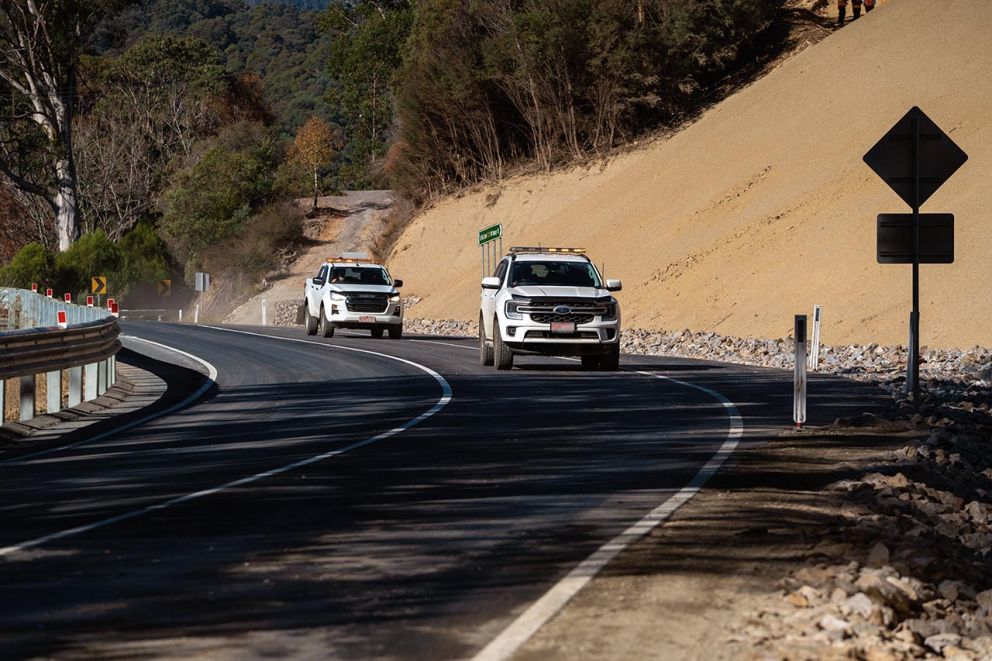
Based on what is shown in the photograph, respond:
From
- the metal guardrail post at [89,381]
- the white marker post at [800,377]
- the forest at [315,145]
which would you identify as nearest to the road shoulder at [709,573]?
the white marker post at [800,377]

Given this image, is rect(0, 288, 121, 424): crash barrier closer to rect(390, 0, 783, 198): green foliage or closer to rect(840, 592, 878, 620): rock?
rect(840, 592, 878, 620): rock

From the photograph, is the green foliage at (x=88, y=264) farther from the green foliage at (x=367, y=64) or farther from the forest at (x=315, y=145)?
the green foliage at (x=367, y=64)

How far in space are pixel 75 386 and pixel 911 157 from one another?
35.9ft

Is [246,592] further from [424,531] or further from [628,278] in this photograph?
[628,278]

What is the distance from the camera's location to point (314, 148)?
106 m

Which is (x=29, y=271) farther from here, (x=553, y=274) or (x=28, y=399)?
(x=28, y=399)

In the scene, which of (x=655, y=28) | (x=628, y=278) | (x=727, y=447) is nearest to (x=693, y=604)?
(x=727, y=447)

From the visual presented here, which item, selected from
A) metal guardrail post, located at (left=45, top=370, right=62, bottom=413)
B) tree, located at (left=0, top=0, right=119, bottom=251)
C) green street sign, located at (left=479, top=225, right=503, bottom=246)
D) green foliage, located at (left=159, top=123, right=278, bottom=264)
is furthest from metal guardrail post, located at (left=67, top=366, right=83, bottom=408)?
green foliage, located at (left=159, top=123, right=278, bottom=264)

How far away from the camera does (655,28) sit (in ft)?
206

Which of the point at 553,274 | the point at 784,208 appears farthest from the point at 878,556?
the point at 784,208

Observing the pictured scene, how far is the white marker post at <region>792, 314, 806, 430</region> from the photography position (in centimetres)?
1697

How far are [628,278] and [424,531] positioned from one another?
42073 mm

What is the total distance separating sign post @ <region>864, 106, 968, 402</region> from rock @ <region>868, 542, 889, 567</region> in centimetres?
1033

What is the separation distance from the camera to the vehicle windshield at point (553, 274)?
27.5m
